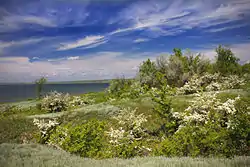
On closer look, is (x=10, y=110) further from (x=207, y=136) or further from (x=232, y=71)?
(x=232, y=71)

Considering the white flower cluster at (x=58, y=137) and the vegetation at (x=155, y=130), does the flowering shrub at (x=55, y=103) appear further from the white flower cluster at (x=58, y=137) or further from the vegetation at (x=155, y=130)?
the white flower cluster at (x=58, y=137)

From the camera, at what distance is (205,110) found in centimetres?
1005

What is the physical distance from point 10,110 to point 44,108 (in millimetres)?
6528

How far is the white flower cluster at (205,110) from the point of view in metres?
8.88

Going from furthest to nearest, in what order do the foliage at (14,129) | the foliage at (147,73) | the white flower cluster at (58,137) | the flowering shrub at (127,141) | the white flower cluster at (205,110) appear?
the foliage at (147,73) < the foliage at (14,129) < the white flower cluster at (205,110) < the white flower cluster at (58,137) < the flowering shrub at (127,141)

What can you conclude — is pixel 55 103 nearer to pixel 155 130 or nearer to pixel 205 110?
pixel 155 130

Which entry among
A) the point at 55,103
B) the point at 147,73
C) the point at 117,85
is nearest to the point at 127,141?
the point at 55,103

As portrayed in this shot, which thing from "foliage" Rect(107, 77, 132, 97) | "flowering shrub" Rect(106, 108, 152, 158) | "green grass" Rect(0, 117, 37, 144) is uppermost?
"foliage" Rect(107, 77, 132, 97)

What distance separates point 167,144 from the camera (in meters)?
5.95

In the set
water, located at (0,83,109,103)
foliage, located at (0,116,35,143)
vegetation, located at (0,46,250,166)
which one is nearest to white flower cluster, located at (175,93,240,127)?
vegetation, located at (0,46,250,166)

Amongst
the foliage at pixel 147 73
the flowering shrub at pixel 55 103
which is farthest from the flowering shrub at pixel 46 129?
the foliage at pixel 147 73

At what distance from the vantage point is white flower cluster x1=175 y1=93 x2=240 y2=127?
8875 mm

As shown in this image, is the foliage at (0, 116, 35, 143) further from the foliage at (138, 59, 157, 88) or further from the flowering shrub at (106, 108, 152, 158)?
the foliage at (138, 59, 157, 88)

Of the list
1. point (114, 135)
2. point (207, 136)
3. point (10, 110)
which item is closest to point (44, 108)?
point (10, 110)
